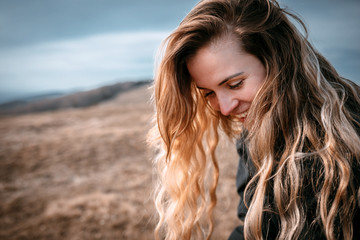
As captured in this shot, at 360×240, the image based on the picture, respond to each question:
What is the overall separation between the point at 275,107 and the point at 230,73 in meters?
0.33

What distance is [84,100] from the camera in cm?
2339

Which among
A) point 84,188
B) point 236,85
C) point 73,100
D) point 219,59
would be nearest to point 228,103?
point 236,85

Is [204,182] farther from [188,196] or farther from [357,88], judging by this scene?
[357,88]

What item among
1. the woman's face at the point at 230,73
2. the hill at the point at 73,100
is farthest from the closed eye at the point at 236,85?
the hill at the point at 73,100

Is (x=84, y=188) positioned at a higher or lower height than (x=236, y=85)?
lower

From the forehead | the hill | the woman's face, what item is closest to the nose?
the woman's face

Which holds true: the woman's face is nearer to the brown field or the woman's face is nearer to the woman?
the woman

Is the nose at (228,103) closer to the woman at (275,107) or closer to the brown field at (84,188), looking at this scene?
the woman at (275,107)

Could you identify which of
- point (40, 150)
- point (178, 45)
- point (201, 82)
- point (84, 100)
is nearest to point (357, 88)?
point (201, 82)

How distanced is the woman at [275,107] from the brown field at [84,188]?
0.69m

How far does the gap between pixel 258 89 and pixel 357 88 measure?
656 mm

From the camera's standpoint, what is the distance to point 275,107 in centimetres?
143

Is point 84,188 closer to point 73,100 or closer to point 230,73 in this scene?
point 230,73

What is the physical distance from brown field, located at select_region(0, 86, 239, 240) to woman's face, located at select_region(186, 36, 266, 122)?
74 centimetres
